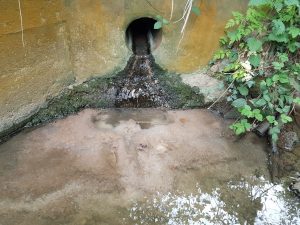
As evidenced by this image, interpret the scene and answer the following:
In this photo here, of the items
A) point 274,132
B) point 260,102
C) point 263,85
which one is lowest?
point 274,132

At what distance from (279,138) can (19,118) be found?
2480 millimetres

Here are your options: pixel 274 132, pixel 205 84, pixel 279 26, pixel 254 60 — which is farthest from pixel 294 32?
pixel 205 84

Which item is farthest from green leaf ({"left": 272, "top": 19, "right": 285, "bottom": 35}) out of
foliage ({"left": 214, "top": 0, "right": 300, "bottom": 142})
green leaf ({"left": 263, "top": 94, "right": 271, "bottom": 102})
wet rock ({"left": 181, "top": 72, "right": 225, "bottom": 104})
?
wet rock ({"left": 181, "top": 72, "right": 225, "bottom": 104})

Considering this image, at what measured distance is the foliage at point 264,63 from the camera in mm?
3246

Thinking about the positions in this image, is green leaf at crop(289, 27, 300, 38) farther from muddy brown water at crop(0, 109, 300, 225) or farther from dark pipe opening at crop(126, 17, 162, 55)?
dark pipe opening at crop(126, 17, 162, 55)

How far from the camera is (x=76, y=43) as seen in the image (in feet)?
11.7

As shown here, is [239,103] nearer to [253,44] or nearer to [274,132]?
[274,132]

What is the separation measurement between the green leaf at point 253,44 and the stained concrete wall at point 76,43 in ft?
1.34

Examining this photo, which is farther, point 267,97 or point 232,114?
point 232,114

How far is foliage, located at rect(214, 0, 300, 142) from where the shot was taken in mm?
3246

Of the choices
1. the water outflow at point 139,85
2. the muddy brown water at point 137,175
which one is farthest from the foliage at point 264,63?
the water outflow at point 139,85

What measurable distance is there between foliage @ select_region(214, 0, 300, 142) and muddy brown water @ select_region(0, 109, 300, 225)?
289 mm

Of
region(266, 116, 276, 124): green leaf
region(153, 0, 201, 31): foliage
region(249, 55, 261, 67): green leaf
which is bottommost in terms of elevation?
region(266, 116, 276, 124): green leaf

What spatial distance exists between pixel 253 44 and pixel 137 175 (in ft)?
5.19
